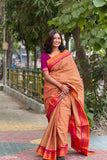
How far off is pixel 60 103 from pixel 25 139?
151 cm

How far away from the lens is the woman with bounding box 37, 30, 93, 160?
423cm

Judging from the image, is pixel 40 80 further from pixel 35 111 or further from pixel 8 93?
pixel 8 93

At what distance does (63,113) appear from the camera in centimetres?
430

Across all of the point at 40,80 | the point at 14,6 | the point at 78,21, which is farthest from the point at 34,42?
the point at 78,21

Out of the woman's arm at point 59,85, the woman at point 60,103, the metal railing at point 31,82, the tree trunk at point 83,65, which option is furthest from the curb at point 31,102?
the woman's arm at point 59,85

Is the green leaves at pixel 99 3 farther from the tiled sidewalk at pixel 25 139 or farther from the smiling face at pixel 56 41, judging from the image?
the tiled sidewalk at pixel 25 139

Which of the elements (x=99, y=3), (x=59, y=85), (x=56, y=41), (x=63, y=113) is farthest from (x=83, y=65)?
(x=99, y=3)

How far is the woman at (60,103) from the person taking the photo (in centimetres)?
423

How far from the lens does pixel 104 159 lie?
443 centimetres

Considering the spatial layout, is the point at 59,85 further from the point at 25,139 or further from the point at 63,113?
the point at 25,139

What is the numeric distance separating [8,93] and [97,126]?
9.27 m

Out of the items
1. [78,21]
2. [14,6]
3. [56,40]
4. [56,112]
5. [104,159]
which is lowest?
[104,159]

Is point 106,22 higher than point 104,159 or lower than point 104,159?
higher

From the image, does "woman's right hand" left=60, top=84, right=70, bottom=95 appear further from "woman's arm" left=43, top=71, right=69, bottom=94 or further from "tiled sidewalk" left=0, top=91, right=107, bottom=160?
"tiled sidewalk" left=0, top=91, right=107, bottom=160
